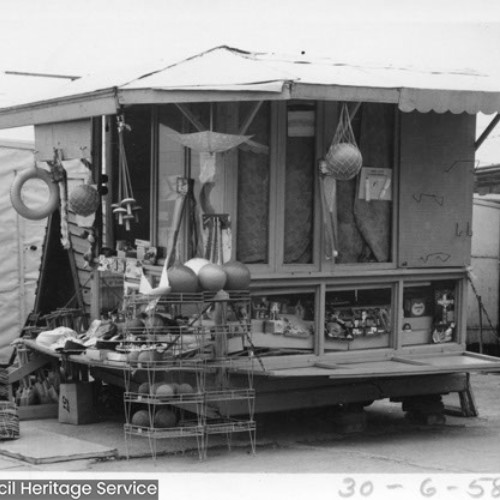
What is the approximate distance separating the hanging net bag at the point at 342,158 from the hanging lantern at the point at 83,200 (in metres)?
2.36

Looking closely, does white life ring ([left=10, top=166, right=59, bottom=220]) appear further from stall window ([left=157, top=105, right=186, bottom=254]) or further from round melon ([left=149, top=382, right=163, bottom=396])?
round melon ([left=149, top=382, right=163, bottom=396])

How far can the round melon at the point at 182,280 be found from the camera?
9.05 meters

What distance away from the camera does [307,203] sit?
9953 millimetres

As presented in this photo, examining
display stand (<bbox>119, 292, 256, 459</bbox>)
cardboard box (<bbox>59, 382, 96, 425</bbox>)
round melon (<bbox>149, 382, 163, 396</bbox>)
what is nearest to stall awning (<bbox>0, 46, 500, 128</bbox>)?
display stand (<bbox>119, 292, 256, 459</bbox>)

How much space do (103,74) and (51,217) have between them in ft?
5.95

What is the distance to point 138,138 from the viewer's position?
428 inches

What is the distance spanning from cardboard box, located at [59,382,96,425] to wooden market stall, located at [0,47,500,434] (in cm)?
101

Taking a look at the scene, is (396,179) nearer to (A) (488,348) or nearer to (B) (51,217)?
(B) (51,217)

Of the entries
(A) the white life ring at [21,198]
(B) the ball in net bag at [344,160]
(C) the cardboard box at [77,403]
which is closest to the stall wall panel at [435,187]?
(B) the ball in net bag at [344,160]

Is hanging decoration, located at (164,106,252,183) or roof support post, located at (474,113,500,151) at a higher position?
roof support post, located at (474,113,500,151)

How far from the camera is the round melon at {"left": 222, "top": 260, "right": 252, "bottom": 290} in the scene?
925 centimetres

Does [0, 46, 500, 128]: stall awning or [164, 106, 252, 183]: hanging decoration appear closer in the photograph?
[0, 46, 500, 128]: stall awning

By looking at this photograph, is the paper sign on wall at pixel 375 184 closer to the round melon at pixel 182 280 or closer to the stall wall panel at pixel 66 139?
the round melon at pixel 182 280

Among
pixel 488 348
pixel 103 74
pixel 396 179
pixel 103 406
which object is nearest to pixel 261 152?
pixel 396 179
